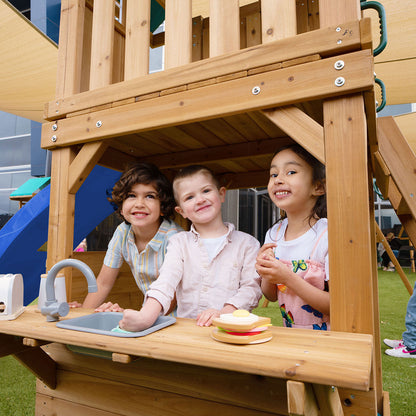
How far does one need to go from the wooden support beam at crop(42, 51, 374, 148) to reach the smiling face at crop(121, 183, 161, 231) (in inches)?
18.1

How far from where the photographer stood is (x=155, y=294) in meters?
1.35

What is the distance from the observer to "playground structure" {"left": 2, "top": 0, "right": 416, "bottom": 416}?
1086mm

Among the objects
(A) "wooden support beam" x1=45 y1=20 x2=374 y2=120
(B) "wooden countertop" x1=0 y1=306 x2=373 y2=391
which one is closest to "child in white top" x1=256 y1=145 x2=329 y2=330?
(B) "wooden countertop" x1=0 y1=306 x2=373 y2=391

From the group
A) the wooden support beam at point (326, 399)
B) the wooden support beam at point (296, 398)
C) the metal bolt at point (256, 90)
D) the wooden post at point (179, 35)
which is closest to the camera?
the wooden support beam at point (296, 398)

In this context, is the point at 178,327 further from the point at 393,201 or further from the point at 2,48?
the point at 2,48

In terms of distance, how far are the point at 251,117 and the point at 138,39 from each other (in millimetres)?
687

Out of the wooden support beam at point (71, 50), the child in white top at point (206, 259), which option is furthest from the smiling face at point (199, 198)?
the wooden support beam at point (71, 50)

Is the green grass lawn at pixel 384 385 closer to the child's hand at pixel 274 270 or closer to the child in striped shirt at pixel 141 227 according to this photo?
the child in striped shirt at pixel 141 227

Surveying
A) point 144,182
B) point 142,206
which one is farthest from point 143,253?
point 144,182

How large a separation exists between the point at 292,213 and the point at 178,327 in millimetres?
764

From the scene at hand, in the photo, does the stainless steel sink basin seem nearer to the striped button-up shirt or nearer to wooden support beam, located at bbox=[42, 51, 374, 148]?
the striped button-up shirt

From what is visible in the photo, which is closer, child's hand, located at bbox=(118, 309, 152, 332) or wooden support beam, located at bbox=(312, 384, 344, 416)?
wooden support beam, located at bbox=(312, 384, 344, 416)

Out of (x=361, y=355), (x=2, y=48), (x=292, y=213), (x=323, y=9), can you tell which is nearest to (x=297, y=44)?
(x=323, y=9)

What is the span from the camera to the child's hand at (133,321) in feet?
3.70
